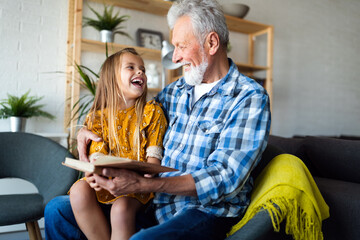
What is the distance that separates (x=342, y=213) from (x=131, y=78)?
3.74ft

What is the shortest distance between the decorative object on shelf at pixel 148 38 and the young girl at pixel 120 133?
1690 millimetres

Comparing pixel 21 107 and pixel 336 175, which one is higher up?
pixel 21 107

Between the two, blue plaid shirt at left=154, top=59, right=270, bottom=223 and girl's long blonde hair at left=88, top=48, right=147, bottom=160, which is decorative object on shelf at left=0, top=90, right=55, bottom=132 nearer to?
girl's long blonde hair at left=88, top=48, right=147, bottom=160

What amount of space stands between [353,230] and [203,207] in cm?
72

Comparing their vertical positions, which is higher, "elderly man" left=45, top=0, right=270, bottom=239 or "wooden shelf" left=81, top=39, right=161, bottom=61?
"wooden shelf" left=81, top=39, right=161, bottom=61

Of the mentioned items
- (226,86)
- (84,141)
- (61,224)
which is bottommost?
(61,224)

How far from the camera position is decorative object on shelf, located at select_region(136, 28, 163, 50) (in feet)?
10.8

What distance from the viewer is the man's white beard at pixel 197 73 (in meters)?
1.46

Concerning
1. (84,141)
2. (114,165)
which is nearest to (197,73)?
(84,141)

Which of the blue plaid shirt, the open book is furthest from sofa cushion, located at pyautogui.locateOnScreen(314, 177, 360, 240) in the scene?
the open book

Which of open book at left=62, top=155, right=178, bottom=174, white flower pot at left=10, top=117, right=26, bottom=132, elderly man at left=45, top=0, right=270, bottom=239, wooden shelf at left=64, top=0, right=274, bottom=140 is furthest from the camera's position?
wooden shelf at left=64, top=0, right=274, bottom=140

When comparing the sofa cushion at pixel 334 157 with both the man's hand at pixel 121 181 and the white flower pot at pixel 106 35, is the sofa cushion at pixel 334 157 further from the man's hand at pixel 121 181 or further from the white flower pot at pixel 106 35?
the white flower pot at pixel 106 35

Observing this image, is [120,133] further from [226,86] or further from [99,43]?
[99,43]

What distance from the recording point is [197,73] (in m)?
1.46
